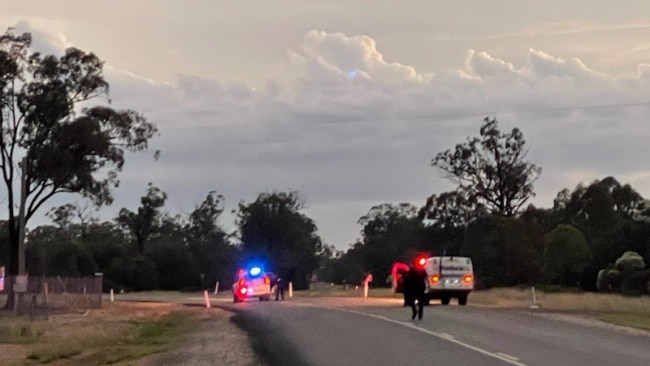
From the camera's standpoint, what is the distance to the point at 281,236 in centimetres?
11031

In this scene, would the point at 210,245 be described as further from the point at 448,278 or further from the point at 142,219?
the point at 448,278

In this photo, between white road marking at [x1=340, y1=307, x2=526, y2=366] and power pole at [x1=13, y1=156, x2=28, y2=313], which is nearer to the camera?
white road marking at [x1=340, y1=307, x2=526, y2=366]

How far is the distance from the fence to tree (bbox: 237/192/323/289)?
184 feet

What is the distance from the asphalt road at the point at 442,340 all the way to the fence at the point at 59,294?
17.7m

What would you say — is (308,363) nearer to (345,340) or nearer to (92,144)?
(345,340)

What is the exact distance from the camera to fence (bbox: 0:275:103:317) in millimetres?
46750

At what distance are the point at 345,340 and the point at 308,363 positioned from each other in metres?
4.63

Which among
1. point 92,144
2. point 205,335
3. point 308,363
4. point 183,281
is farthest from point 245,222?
point 308,363

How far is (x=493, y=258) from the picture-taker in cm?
7838

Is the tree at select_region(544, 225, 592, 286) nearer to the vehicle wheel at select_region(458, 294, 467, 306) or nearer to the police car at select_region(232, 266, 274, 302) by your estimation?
the police car at select_region(232, 266, 274, 302)

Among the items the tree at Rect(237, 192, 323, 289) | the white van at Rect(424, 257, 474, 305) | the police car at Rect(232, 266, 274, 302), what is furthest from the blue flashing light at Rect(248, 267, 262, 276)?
the tree at Rect(237, 192, 323, 289)

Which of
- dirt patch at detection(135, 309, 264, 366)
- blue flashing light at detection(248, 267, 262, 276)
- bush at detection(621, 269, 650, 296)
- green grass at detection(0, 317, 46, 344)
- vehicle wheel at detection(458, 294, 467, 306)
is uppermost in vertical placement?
blue flashing light at detection(248, 267, 262, 276)

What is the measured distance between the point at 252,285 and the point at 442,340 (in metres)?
28.3

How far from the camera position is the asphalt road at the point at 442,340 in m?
18.3
